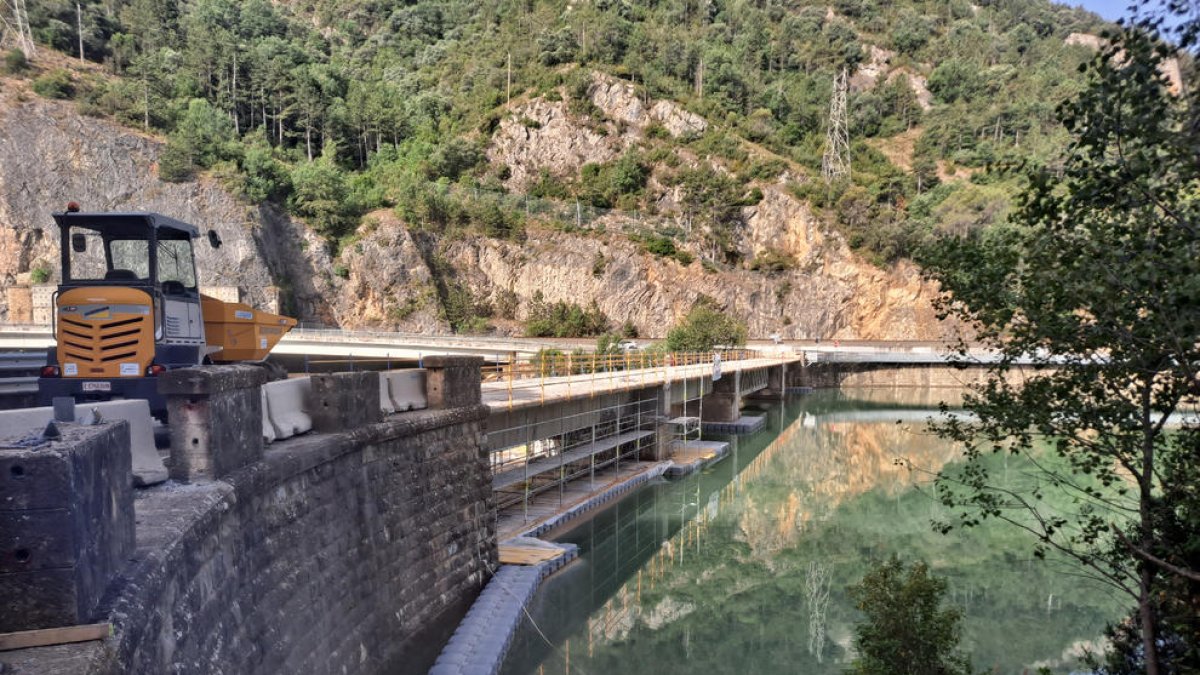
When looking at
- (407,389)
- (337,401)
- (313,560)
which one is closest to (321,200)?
(407,389)

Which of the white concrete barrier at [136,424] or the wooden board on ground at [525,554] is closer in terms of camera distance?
the white concrete barrier at [136,424]

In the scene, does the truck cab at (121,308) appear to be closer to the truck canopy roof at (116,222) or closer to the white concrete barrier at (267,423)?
the truck canopy roof at (116,222)

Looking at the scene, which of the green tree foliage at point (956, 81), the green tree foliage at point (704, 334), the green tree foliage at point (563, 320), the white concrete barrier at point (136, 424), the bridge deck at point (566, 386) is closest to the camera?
the white concrete barrier at point (136, 424)

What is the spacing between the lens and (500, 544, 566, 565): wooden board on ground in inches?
539

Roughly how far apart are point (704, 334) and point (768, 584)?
31.0m

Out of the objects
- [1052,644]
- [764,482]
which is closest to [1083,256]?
[1052,644]

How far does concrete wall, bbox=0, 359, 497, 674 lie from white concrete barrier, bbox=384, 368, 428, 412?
36 centimetres

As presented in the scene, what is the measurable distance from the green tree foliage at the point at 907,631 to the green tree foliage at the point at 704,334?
36.0 meters

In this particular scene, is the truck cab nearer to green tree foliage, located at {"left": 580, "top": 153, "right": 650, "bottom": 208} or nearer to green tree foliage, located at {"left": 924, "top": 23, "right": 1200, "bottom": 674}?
green tree foliage, located at {"left": 924, "top": 23, "right": 1200, "bottom": 674}

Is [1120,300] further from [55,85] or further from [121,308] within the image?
[55,85]

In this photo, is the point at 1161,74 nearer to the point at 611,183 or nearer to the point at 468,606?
the point at 468,606

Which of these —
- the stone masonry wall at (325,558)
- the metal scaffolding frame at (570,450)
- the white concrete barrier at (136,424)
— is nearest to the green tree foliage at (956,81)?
the metal scaffolding frame at (570,450)

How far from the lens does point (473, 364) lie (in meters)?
12.7

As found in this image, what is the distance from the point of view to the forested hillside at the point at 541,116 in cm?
5991
